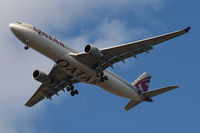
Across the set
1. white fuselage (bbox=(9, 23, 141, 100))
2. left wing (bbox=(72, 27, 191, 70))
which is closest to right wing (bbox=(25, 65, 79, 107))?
white fuselage (bbox=(9, 23, 141, 100))

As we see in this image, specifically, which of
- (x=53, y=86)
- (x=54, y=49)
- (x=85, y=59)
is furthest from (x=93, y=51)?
(x=53, y=86)

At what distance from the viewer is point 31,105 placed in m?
51.4

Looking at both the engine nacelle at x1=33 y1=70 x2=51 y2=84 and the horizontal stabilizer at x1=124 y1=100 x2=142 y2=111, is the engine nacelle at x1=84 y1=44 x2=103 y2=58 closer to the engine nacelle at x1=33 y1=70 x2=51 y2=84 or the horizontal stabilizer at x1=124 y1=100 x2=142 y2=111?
the engine nacelle at x1=33 y1=70 x2=51 y2=84

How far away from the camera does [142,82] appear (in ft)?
175

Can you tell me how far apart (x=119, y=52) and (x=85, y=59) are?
3750mm

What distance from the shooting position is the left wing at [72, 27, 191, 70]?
41.3 meters

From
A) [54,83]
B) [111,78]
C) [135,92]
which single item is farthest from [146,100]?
[54,83]

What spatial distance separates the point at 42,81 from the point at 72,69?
5933 millimetres

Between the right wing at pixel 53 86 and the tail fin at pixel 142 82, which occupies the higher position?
the tail fin at pixel 142 82

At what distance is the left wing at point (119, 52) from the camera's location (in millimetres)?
41344

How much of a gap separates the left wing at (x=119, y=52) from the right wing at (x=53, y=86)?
18.9 feet

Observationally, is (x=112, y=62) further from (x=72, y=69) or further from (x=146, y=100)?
(x=146, y=100)

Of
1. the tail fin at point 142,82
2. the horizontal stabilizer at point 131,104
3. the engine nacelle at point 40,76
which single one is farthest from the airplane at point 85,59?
the tail fin at point 142,82

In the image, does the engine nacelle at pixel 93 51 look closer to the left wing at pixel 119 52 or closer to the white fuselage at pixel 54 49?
the left wing at pixel 119 52
